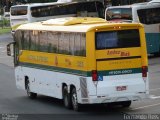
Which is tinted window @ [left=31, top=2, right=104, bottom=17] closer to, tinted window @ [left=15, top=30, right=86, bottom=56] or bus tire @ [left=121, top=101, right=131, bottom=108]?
tinted window @ [left=15, top=30, right=86, bottom=56]

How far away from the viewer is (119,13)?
36312mm

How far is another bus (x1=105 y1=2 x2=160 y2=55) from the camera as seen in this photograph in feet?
116

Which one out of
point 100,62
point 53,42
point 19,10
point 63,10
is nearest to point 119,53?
point 100,62

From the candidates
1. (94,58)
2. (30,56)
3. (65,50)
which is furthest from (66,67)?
(30,56)

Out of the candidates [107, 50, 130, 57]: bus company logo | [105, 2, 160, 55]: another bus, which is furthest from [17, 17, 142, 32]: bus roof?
[105, 2, 160, 55]: another bus

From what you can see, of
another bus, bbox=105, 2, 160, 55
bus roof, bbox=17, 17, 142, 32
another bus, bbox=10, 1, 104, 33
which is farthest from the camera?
another bus, bbox=10, 1, 104, 33

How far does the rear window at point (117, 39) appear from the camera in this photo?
59.7ft

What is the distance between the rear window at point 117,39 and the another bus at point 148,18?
657 inches

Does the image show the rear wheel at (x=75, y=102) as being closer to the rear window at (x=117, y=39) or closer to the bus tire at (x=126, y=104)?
the bus tire at (x=126, y=104)

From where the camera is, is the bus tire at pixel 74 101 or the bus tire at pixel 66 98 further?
the bus tire at pixel 66 98

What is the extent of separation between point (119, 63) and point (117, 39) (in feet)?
2.30

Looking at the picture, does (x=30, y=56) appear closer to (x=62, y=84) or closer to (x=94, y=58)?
(x=62, y=84)

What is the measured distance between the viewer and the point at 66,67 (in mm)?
19531

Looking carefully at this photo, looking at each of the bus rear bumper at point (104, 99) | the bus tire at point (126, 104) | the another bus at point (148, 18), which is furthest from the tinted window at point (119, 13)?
the bus rear bumper at point (104, 99)
